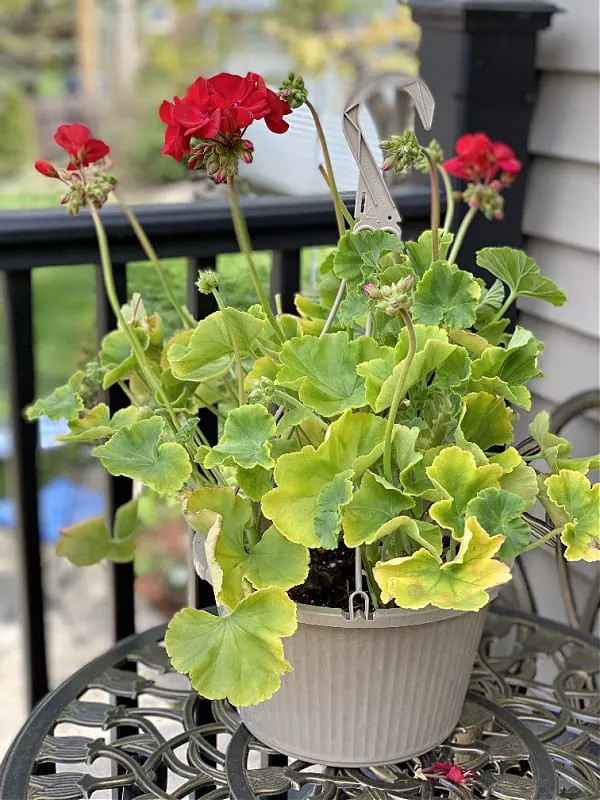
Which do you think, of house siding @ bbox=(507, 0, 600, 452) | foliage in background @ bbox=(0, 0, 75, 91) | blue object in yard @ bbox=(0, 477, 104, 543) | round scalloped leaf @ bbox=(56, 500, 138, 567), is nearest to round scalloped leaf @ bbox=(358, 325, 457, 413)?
round scalloped leaf @ bbox=(56, 500, 138, 567)

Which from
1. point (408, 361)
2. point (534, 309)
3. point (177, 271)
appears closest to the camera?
point (408, 361)

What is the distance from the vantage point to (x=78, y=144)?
93cm

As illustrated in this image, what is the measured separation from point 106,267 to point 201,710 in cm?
50

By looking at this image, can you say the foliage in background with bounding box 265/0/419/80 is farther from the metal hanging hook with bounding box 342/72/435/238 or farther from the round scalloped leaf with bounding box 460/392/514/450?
the round scalloped leaf with bounding box 460/392/514/450

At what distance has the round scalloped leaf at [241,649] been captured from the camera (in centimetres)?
75

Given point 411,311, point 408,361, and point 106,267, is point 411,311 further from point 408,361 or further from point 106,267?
point 106,267

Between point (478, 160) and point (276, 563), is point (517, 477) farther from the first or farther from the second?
point (478, 160)

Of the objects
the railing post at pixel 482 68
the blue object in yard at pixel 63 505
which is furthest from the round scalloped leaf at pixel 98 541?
the blue object in yard at pixel 63 505

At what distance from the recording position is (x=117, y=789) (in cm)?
92

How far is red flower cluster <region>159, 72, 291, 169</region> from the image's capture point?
78cm

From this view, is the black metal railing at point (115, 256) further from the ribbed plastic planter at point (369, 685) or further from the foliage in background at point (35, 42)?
the foliage in background at point (35, 42)

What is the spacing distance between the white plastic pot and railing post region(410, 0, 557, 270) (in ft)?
2.21

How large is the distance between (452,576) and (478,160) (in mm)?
549

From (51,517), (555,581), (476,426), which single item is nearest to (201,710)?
(476,426)
